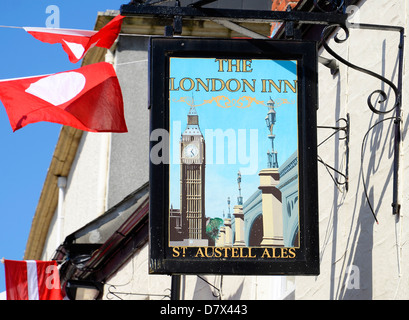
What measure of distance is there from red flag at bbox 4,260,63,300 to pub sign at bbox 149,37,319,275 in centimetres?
752

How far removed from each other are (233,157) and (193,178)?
328 millimetres

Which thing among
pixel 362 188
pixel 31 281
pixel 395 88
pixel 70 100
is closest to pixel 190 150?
pixel 395 88

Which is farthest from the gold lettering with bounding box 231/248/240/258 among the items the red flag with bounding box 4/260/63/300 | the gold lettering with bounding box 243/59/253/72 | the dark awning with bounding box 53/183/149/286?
the red flag with bounding box 4/260/63/300

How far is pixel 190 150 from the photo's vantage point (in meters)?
6.89

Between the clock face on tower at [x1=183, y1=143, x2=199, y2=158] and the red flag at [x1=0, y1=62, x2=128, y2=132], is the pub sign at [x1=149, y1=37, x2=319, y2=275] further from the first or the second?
the red flag at [x1=0, y1=62, x2=128, y2=132]

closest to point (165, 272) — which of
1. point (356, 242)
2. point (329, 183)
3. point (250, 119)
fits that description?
point (250, 119)

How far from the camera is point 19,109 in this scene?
8.62m

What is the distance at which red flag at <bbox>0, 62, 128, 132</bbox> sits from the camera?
859 centimetres

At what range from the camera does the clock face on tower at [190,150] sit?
6.89 m

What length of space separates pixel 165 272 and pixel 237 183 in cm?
84

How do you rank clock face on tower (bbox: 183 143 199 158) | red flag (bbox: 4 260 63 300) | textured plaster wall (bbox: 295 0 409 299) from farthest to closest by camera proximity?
red flag (bbox: 4 260 63 300) → textured plaster wall (bbox: 295 0 409 299) → clock face on tower (bbox: 183 143 199 158)

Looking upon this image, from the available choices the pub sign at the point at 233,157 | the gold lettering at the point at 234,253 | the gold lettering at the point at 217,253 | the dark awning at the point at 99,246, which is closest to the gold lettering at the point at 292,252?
the pub sign at the point at 233,157

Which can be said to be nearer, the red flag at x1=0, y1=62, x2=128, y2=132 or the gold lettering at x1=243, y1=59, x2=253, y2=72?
the gold lettering at x1=243, y1=59, x2=253, y2=72

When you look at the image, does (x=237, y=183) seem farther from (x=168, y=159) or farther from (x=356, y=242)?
(x=356, y=242)
